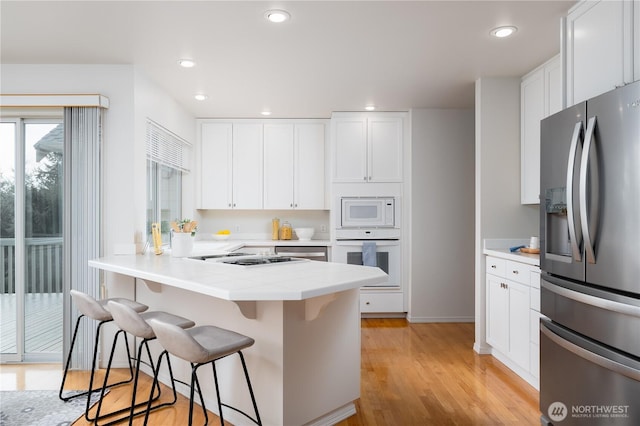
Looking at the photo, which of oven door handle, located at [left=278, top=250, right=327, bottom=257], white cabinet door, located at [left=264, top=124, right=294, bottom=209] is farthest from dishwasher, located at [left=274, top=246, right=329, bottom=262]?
white cabinet door, located at [left=264, top=124, right=294, bottom=209]

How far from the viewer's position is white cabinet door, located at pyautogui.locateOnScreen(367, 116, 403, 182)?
16.9 feet

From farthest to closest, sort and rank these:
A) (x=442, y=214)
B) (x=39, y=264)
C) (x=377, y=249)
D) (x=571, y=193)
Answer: (x=377, y=249)
(x=442, y=214)
(x=39, y=264)
(x=571, y=193)

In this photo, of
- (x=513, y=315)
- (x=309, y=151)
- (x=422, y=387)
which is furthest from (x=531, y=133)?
(x=309, y=151)

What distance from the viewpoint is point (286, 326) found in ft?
7.24

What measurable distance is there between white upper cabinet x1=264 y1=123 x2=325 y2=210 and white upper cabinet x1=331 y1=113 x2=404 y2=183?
1.34 ft

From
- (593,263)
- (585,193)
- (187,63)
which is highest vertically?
(187,63)

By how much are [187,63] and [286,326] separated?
2384mm

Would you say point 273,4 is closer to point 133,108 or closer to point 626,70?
point 133,108

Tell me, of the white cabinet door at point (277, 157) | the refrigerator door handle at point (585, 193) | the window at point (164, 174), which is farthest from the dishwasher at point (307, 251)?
the refrigerator door handle at point (585, 193)

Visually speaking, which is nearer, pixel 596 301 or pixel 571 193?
pixel 596 301

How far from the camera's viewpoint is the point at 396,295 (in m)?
5.12

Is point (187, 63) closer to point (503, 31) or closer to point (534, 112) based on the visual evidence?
point (503, 31)

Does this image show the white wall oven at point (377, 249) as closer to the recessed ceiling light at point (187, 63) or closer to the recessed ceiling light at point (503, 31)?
the recessed ceiling light at point (187, 63)

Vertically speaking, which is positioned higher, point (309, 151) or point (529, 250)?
point (309, 151)
